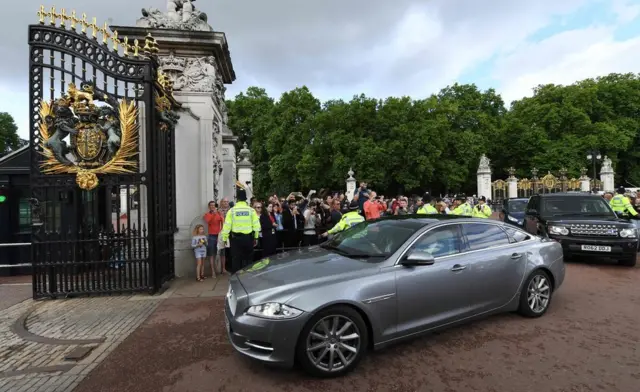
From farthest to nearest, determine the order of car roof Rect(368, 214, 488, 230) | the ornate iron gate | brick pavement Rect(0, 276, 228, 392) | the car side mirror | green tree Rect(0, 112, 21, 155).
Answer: green tree Rect(0, 112, 21, 155), the ornate iron gate, car roof Rect(368, 214, 488, 230), the car side mirror, brick pavement Rect(0, 276, 228, 392)

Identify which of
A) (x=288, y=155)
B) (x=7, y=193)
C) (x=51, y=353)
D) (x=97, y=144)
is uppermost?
(x=288, y=155)

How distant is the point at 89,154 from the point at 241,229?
3067 mm

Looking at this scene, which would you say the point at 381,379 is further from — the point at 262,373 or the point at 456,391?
the point at 262,373

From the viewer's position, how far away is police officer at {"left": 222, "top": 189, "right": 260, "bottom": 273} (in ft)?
23.0

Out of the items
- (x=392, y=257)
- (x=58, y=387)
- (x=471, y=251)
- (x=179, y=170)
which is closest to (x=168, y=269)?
(x=179, y=170)

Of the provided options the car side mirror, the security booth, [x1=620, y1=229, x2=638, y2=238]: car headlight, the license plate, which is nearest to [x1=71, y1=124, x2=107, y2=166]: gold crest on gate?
the security booth

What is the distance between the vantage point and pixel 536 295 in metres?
5.09

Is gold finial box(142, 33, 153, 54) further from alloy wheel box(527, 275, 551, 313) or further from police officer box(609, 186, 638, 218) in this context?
police officer box(609, 186, 638, 218)

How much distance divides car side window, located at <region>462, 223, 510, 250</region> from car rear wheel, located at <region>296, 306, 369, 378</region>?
196 cm

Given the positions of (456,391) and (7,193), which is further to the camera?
(7,193)

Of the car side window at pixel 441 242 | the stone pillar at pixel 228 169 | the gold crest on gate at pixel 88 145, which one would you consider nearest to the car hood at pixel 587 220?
the car side window at pixel 441 242

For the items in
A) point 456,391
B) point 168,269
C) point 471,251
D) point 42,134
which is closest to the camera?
point 456,391

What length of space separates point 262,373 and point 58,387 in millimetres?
1923

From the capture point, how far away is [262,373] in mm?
3666
